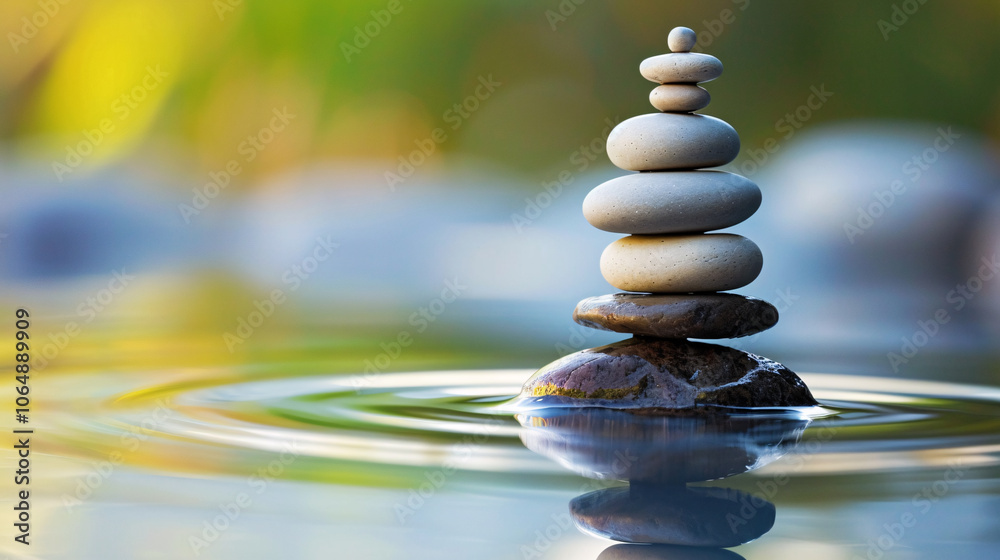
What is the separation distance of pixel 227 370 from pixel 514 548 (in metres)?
5.32

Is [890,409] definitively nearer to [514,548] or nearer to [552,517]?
[552,517]

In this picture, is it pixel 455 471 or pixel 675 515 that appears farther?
pixel 455 471

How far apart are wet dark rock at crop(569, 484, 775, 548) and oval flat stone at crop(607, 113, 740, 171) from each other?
10.2 ft

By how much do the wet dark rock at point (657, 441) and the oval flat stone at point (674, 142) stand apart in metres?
1.65

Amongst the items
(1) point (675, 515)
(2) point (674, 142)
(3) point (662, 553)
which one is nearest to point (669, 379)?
(2) point (674, 142)

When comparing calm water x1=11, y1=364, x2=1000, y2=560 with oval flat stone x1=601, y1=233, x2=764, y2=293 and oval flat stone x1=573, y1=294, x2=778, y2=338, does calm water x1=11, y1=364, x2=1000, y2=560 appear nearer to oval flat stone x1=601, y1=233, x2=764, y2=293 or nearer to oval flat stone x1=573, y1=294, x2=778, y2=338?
oval flat stone x1=573, y1=294, x2=778, y2=338

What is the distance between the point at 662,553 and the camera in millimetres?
3654

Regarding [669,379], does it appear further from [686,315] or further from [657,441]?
[657,441]

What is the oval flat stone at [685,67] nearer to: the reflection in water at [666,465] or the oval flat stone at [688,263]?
the oval flat stone at [688,263]

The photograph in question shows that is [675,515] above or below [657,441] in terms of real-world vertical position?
below

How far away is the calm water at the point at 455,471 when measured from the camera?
390cm

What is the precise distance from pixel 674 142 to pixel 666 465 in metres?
2.75

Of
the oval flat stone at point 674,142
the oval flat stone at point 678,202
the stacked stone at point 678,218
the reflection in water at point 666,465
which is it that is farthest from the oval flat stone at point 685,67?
the reflection in water at point 666,465

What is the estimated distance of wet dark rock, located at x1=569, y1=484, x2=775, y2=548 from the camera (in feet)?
12.8
